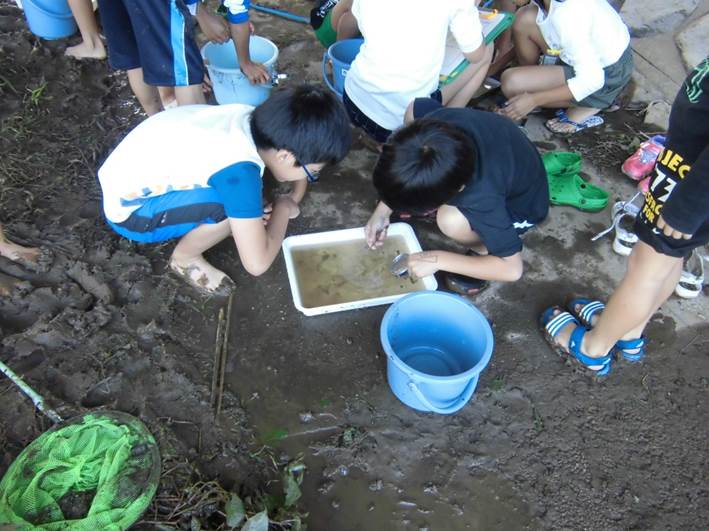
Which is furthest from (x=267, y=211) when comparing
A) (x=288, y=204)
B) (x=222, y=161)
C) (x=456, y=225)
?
(x=456, y=225)

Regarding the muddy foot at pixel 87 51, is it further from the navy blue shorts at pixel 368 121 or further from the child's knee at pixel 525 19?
the child's knee at pixel 525 19

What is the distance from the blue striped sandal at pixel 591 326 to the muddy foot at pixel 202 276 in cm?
156

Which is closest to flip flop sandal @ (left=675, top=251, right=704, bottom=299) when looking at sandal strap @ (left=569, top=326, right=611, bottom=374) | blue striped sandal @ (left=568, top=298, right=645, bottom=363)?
blue striped sandal @ (left=568, top=298, right=645, bottom=363)

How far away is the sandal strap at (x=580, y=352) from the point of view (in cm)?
214

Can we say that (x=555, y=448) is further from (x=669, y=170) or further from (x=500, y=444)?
(x=669, y=170)

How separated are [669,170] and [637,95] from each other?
2274 millimetres

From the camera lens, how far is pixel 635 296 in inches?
71.6

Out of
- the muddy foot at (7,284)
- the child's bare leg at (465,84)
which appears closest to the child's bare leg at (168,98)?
the muddy foot at (7,284)

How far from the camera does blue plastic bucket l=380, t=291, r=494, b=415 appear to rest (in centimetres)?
177

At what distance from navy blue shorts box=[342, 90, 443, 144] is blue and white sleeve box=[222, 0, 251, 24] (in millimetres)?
624

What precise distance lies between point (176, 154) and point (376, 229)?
3.03 ft

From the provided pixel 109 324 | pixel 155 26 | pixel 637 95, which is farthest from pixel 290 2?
pixel 109 324

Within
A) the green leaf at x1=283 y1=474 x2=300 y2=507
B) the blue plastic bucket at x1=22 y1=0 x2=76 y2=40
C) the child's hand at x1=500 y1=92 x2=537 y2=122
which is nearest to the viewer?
the green leaf at x1=283 y1=474 x2=300 y2=507

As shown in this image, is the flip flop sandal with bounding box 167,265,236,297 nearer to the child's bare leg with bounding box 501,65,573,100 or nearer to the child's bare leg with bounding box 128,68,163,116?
the child's bare leg with bounding box 128,68,163,116
